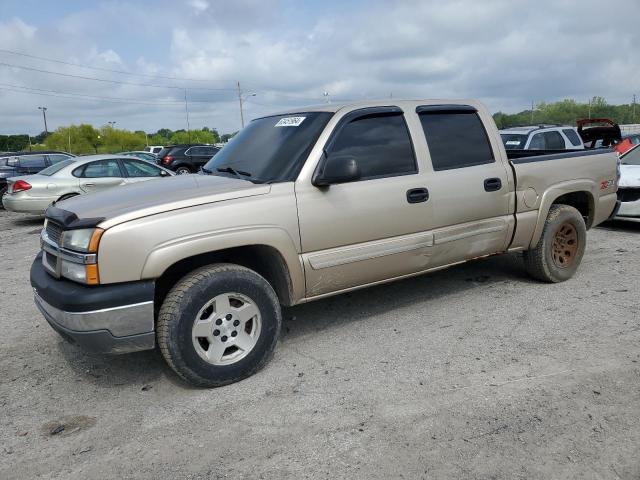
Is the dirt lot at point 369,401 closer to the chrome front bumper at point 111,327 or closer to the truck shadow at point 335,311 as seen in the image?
the truck shadow at point 335,311

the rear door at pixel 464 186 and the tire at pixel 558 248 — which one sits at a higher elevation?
the rear door at pixel 464 186

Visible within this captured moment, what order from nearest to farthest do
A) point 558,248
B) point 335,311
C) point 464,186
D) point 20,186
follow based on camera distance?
1. point 464,186
2. point 335,311
3. point 558,248
4. point 20,186

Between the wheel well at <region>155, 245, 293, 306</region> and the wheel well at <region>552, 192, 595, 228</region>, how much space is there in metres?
3.23

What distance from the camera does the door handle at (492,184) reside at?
4.67m

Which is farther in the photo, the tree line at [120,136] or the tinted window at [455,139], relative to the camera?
the tree line at [120,136]

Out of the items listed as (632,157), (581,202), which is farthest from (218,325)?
(632,157)

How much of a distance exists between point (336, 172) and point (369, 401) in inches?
60.3

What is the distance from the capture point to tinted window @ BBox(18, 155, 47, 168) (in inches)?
588

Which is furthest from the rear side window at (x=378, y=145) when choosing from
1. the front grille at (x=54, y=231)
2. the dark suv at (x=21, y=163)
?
the dark suv at (x=21, y=163)

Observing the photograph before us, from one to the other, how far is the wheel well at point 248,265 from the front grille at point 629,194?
6.62m

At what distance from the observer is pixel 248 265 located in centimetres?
393

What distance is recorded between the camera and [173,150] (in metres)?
22.2

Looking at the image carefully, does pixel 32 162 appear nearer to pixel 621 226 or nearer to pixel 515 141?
pixel 515 141

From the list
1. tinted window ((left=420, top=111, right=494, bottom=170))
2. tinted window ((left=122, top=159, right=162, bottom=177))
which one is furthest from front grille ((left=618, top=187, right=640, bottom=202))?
tinted window ((left=122, top=159, right=162, bottom=177))
